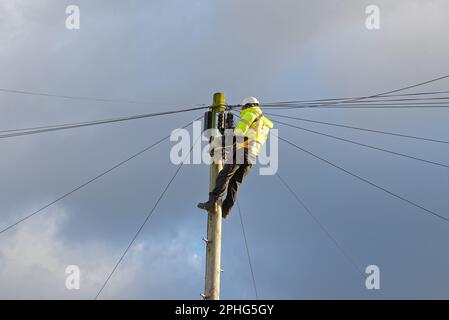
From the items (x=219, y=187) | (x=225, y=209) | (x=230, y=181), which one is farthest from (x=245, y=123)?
(x=225, y=209)

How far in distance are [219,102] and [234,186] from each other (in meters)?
1.40

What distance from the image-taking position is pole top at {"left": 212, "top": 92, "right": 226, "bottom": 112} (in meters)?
13.0

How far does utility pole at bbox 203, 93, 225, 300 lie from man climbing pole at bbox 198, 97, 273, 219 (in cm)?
13

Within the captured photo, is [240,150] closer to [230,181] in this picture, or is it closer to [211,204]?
[230,181]

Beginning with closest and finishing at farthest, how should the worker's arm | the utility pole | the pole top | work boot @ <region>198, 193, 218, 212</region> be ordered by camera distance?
the utility pole, work boot @ <region>198, 193, 218, 212</region>, the pole top, the worker's arm

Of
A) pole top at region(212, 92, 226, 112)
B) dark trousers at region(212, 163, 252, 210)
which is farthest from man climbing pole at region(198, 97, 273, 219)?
pole top at region(212, 92, 226, 112)

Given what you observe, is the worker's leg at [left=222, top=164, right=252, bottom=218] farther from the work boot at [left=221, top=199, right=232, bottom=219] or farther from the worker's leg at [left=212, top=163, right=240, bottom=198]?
the worker's leg at [left=212, top=163, right=240, bottom=198]

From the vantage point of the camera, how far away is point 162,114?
14422mm

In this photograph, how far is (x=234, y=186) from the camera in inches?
524

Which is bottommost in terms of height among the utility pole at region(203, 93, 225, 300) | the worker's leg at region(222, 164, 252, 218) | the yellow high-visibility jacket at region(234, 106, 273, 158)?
the utility pole at region(203, 93, 225, 300)

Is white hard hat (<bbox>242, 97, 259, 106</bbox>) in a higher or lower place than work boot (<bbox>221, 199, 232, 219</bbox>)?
higher

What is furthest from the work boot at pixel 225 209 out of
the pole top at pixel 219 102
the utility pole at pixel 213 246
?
the pole top at pixel 219 102
